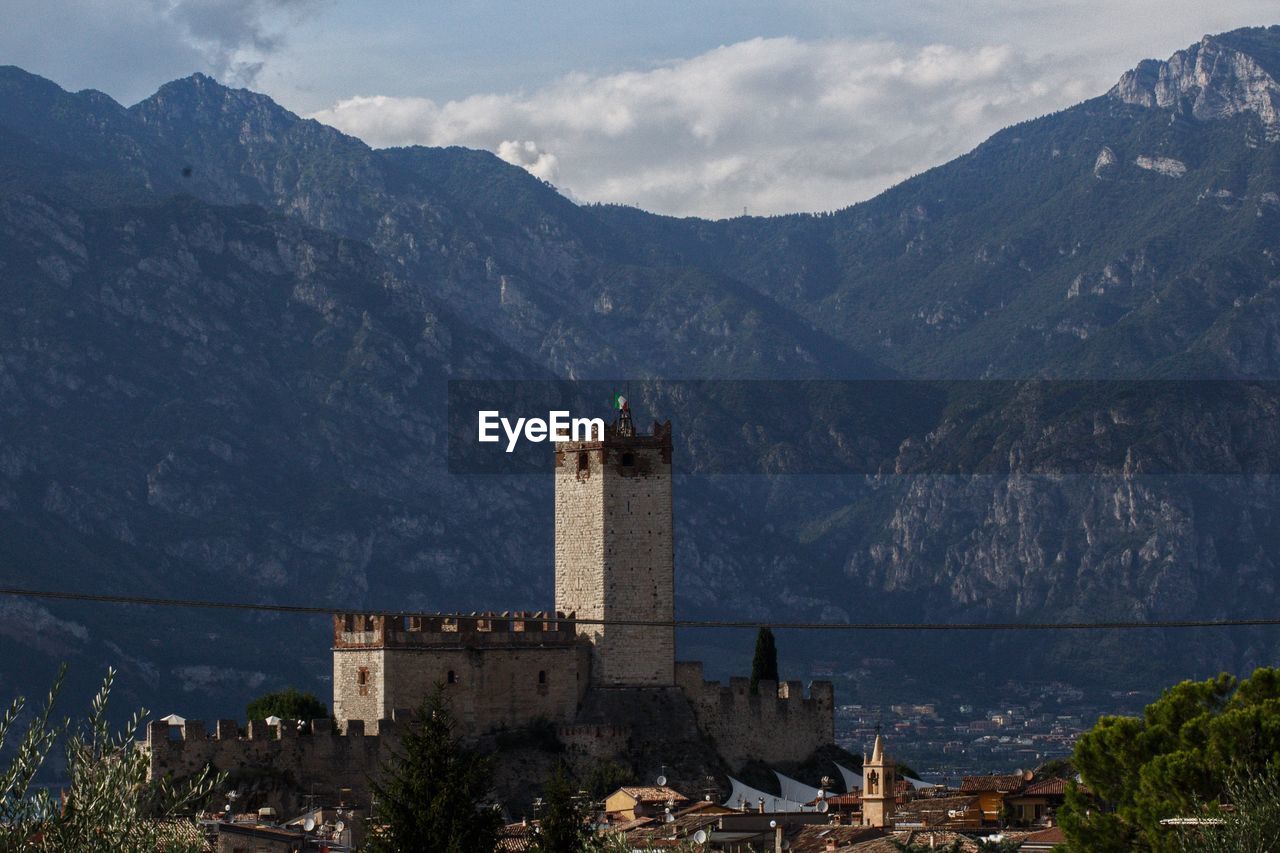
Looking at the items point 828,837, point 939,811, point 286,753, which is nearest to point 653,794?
point 939,811

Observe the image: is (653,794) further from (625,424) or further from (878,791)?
(625,424)

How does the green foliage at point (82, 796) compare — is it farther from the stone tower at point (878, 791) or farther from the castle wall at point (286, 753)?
the castle wall at point (286, 753)

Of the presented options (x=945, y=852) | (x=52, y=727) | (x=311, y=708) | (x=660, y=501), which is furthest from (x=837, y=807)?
(x=52, y=727)

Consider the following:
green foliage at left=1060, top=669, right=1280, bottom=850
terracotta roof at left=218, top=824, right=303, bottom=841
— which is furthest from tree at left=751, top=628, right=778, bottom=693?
green foliage at left=1060, top=669, right=1280, bottom=850

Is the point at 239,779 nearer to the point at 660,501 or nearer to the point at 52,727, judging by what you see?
the point at 660,501

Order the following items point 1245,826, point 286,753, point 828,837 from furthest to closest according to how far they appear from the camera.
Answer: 1. point 286,753
2. point 828,837
3. point 1245,826

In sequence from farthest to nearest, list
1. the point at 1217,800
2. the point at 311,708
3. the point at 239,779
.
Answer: the point at 311,708 < the point at 239,779 < the point at 1217,800
